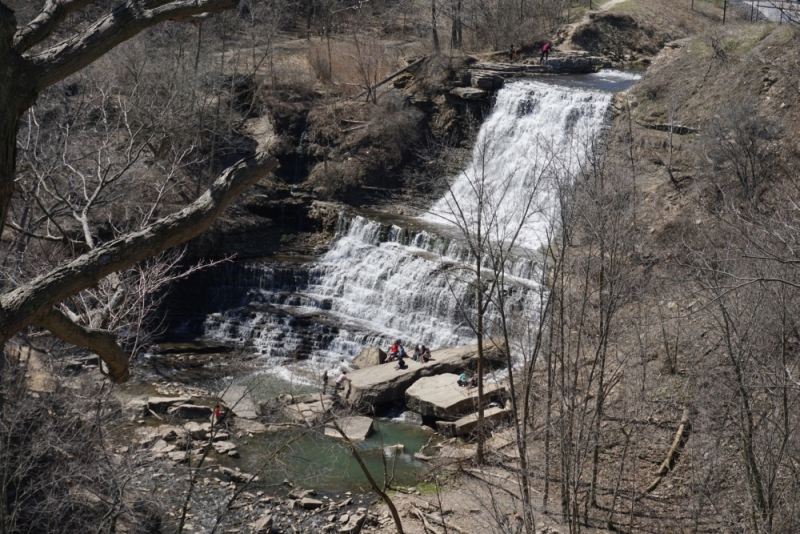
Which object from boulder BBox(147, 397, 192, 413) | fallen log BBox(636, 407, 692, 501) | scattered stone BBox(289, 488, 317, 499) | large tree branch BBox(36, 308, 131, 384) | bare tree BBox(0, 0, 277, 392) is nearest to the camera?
bare tree BBox(0, 0, 277, 392)

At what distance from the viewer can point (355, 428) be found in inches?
685

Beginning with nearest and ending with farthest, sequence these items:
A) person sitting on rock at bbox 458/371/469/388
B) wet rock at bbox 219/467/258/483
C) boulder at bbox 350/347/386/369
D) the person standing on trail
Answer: wet rock at bbox 219/467/258/483
person sitting on rock at bbox 458/371/469/388
boulder at bbox 350/347/386/369
the person standing on trail

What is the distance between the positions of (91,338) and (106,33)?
1.47 m

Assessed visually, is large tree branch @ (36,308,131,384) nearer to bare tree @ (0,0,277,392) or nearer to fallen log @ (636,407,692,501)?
bare tree @ (0,0,277,392)

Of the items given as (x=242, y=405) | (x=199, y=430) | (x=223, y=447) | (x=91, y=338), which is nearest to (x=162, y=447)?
(x=199, y=430)

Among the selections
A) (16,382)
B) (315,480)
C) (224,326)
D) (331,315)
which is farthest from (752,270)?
(224,326)

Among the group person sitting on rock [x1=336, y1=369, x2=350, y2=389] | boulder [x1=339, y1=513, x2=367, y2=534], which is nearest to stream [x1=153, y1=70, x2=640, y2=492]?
person sitting on rock [x1=336, y1=369, x2=350, y2=389]

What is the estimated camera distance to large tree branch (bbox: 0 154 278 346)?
340 cm

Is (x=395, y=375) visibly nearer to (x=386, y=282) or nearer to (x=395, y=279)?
(x=395, y=279)

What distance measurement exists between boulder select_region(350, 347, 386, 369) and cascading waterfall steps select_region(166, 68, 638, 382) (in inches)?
23.9

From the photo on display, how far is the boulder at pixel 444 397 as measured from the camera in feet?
58.0

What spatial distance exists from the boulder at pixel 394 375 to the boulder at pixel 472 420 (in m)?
1.80

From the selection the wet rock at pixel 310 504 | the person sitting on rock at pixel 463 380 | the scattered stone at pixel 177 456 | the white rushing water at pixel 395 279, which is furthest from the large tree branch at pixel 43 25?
the white rushing water at pixel 395 279

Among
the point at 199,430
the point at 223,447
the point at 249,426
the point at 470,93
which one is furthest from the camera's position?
the point at 470,93
